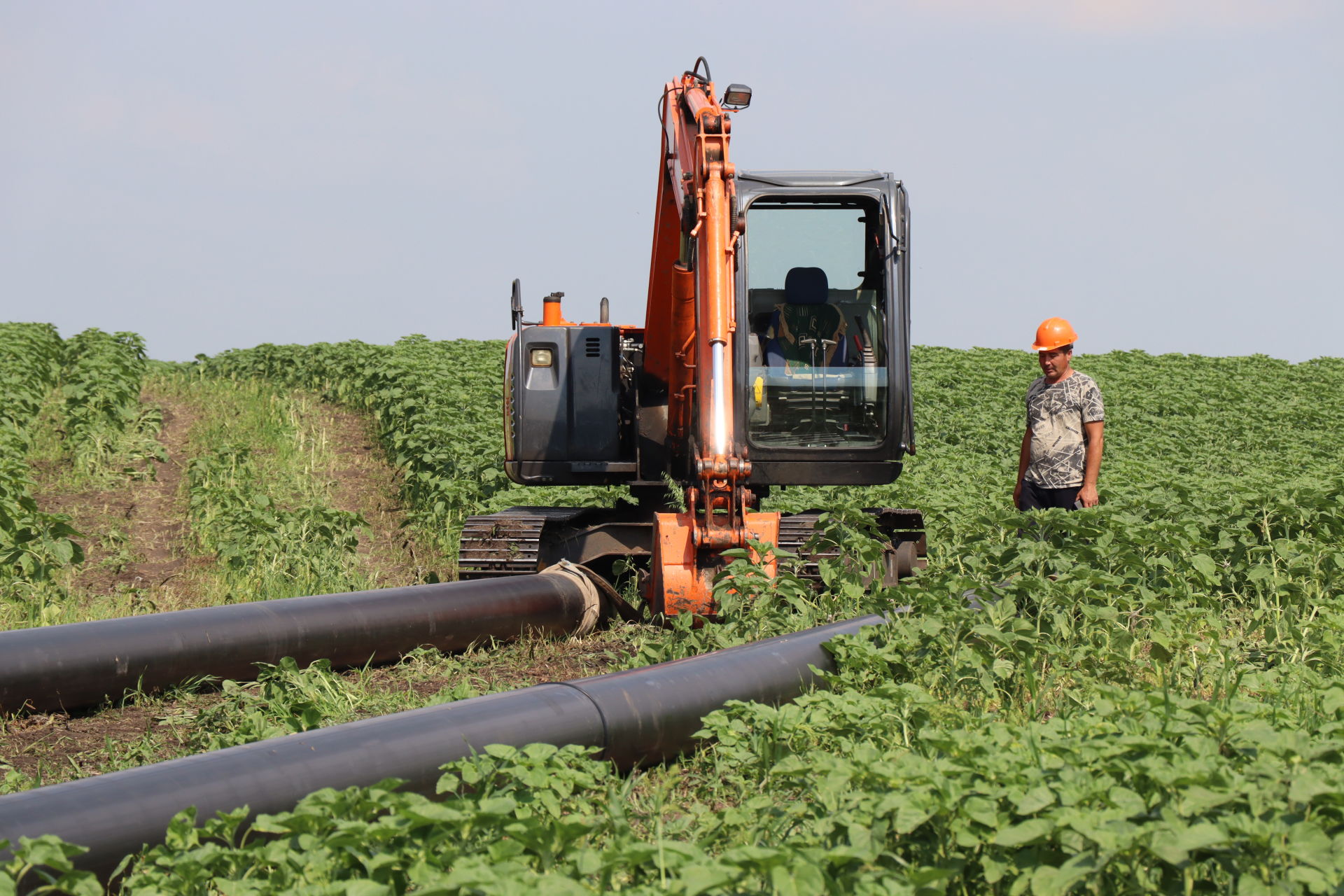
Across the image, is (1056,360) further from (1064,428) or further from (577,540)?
(577,540)

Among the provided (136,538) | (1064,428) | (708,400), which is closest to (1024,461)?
(1064,428)

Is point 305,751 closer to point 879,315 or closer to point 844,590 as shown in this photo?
point 844,590

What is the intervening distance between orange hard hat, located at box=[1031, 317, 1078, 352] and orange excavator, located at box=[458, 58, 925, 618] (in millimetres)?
944

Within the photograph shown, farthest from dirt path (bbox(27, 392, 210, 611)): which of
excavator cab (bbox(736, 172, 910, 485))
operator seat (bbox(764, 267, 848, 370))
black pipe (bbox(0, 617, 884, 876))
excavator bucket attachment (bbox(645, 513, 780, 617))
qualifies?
black pipe (bbox(0, 617, 884, 876))

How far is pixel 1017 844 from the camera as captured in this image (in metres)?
2.82

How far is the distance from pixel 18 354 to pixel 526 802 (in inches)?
766

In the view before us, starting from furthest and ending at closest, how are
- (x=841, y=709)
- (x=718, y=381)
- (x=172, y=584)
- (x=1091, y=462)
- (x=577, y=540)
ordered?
(x=172, y=584)
(x=577, y=540)
(x=1091, y=462)
(x=718, y=381)
(x=841, y=709)

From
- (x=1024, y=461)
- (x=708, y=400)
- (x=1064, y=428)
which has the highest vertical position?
(x=708, y=400)

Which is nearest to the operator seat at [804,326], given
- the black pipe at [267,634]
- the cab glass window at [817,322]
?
the cab glass window at [817,322]

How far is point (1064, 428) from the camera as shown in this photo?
8109 millimetres

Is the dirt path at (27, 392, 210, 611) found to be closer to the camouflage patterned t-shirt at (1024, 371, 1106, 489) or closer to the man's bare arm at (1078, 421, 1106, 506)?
the camouflage patterned t-shirt at (1024, 371, 1106, 489)

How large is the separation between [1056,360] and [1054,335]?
171mm

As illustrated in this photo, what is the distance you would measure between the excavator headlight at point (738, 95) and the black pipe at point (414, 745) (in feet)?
11.2

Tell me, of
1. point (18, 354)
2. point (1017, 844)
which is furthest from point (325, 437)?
point (1017, 844)
